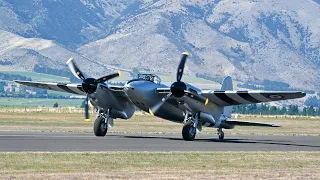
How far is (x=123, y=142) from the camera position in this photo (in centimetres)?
5638

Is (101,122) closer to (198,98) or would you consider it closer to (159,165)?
(198,98)

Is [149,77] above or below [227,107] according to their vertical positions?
above

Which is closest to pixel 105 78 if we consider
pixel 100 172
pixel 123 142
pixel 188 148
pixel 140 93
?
pixel 140 93

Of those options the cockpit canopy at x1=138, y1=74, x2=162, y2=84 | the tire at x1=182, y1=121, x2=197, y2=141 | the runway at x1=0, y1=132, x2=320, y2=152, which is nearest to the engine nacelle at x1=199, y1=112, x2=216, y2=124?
the tire at x1=182, y1=121, x2=197, y2=141

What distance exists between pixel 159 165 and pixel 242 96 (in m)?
21.9

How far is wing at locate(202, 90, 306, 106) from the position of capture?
5950cm

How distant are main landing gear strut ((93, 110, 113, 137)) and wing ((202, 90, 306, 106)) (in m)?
6.85

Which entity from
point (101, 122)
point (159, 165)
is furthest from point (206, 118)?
point (159, 165)

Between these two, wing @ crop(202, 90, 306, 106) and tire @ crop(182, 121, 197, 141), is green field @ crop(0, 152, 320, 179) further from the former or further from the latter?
tire @ crop(182, 121, 197, 141)

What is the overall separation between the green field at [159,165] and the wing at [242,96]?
1217cm

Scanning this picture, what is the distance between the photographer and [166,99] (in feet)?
198

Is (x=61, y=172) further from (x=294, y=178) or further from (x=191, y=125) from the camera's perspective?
(x=191, y=125)

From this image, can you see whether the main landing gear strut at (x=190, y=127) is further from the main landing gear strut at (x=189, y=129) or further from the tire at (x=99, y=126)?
the tire at (x=99, y=126)

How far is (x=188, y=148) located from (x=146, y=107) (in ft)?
34.0
